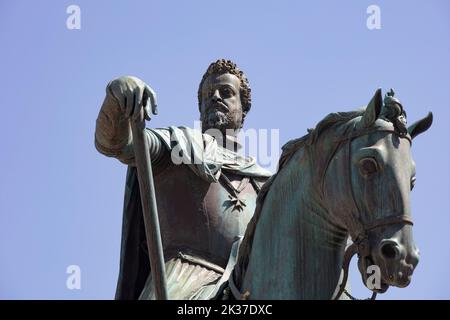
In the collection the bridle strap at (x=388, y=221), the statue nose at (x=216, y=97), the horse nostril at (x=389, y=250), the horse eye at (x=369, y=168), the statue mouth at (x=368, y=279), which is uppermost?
the statue nose at (x=216, y=97)

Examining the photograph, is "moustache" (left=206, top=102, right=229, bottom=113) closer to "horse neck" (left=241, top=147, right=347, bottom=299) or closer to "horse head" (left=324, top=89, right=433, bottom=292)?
"horse neck" (left=241, top=147, right=347, bottom=299)

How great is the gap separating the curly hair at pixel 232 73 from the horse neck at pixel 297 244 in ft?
10.8

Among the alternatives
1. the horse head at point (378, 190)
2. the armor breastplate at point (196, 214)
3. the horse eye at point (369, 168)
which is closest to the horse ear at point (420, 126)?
the horse head at point (378, 190)

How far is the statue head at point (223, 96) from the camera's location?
14.1 metres

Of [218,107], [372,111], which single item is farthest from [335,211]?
[218,107]

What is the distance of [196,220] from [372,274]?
2.94 m

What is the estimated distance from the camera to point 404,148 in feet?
34.9

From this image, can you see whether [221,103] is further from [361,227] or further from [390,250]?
[390,250]

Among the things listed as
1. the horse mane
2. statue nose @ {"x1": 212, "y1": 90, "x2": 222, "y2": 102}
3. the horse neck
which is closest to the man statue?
statue nose @ {"x1": 212, "y1": 90, "x2": 222, "y2": 102}

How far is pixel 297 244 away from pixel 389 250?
815mm

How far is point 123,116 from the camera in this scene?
11656 millimetres

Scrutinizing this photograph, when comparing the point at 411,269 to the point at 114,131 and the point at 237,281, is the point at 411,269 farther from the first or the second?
the point at 114,131

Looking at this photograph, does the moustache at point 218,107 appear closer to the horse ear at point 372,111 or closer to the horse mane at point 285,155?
the horse mane at point 285,155
